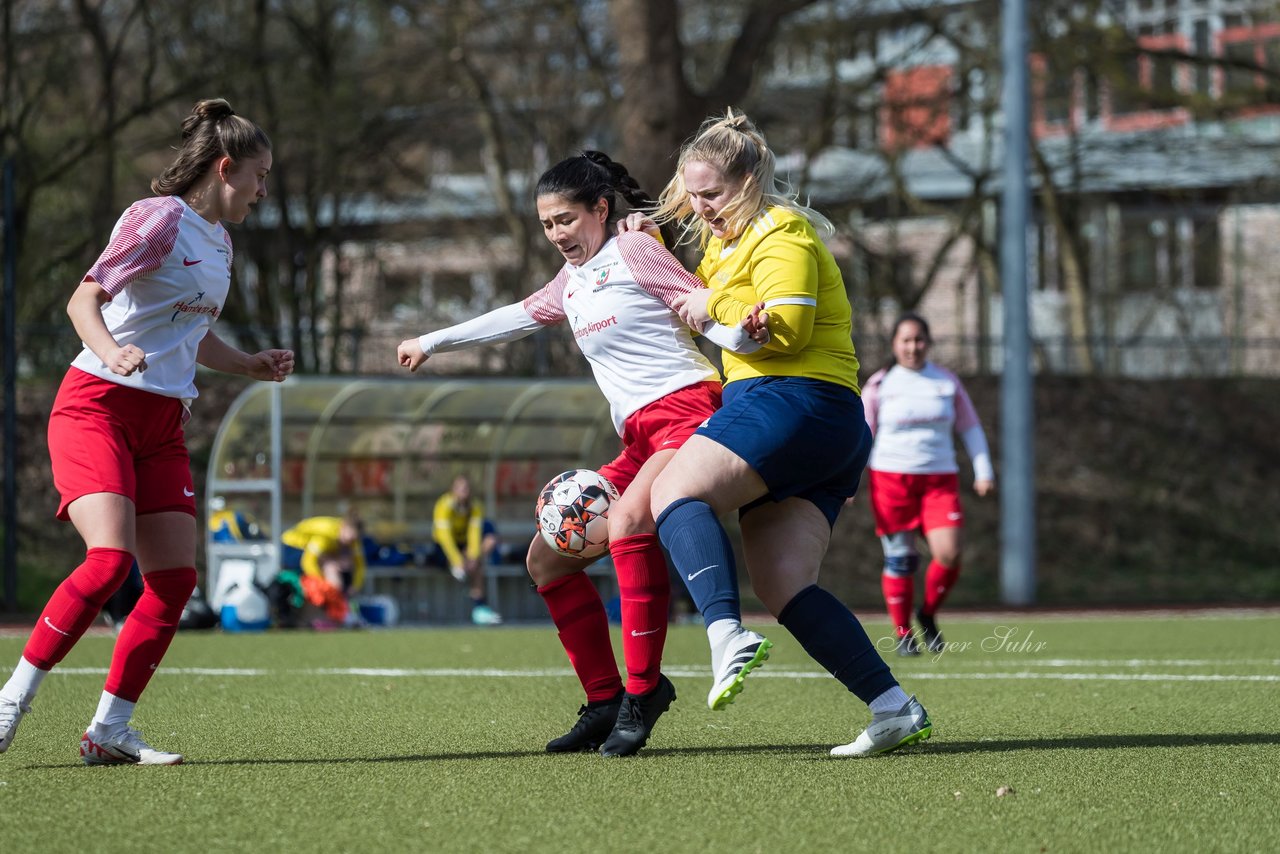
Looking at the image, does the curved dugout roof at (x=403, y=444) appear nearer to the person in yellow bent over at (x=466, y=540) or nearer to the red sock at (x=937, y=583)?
the person in yellow bent over at (x=466, y=540)

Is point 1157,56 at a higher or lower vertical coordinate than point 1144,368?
higher

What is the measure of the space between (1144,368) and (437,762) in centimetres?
2100

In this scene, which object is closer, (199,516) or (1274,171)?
(199,516)

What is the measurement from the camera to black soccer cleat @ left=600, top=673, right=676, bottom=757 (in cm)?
502

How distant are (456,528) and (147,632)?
10021 millimetres

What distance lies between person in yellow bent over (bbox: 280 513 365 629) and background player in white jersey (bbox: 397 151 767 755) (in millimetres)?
8953

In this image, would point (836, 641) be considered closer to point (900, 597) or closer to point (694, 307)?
point (694, 307)

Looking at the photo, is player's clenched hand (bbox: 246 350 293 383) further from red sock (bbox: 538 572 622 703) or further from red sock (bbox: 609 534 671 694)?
red sock (bbox: 609 534 671 694)

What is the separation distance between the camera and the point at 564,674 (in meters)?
8.31

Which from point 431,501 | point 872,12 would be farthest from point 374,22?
point 431,501

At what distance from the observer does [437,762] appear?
196 inches

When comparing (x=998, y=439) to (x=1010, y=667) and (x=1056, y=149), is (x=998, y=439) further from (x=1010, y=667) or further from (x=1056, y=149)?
(x=1010, y=667)

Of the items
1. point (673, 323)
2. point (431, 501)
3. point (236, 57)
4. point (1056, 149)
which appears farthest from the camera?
point (1056, 149)

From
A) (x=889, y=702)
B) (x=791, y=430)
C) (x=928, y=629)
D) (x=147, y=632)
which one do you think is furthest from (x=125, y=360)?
(x=928, y=629)
